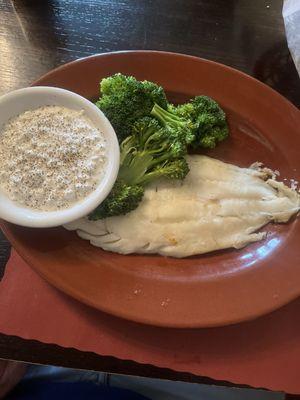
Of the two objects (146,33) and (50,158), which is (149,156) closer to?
(50,158)

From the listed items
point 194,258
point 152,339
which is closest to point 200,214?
point 194,258

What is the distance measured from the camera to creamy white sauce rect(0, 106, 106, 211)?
1.09 meters

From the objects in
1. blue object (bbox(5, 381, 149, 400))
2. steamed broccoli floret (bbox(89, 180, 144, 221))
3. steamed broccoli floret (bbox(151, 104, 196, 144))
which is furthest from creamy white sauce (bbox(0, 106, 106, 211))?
blue object (bbox(5, 381, 149, 400))

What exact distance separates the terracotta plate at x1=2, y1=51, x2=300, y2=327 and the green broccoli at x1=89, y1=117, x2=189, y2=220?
0.19 metres

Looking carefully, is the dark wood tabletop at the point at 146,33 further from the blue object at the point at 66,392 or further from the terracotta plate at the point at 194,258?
the blue object at the point at 66,392

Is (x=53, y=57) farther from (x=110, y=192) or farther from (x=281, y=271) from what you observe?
(x=281, y=271)

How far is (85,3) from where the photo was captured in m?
1.62

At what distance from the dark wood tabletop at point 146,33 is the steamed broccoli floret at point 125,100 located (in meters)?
0.33

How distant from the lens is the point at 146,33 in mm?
1576

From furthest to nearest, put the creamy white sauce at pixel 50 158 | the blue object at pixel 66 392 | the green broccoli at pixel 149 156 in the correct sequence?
the blue object at pixel 66 392, the green broccoli at pixel 149 156, the creamy white sauce at pixel 50 158

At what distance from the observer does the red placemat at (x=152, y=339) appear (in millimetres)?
1142

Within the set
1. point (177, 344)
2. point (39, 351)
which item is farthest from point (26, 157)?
point (177, 344)

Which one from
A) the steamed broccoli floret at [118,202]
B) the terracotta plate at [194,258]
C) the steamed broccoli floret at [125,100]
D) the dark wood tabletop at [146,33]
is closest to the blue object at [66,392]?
the terracotta plate at [194,258]

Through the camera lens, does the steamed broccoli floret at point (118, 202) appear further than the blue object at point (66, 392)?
No
